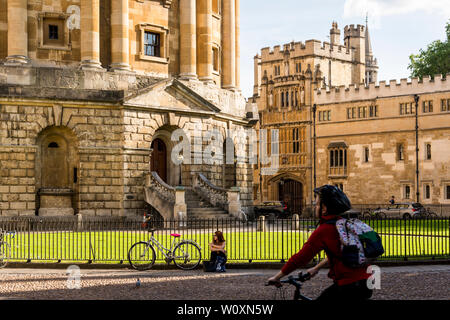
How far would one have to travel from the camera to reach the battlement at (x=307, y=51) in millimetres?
81375

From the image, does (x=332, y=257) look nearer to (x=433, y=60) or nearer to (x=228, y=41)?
(x=228, y=41)

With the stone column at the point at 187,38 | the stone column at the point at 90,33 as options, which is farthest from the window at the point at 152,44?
the stone column at the point at 90,33

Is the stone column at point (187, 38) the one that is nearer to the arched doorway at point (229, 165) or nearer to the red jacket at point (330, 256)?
the arched doorway at point (229, 165)

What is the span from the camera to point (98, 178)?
39656mm

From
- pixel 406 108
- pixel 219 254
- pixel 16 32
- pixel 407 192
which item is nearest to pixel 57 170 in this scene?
pixel 16 32

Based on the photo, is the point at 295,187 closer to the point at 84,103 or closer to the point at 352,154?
the point at 352,154

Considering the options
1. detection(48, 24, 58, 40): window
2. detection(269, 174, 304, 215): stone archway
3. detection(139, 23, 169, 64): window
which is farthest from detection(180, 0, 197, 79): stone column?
detection(269, 174, 304, 215): stone archway

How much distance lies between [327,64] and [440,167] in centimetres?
2105

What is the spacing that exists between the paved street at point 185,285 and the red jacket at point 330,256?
8.07 m

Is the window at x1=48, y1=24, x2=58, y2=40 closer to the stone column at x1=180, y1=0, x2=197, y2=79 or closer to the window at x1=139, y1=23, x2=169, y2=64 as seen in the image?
the window at x1=139, y1=23, x2=169, y2=64

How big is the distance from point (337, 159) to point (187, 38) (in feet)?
109

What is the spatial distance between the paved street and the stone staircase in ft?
55.9

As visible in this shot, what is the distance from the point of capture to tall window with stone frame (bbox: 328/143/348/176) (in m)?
74.0

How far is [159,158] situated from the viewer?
4378cm
